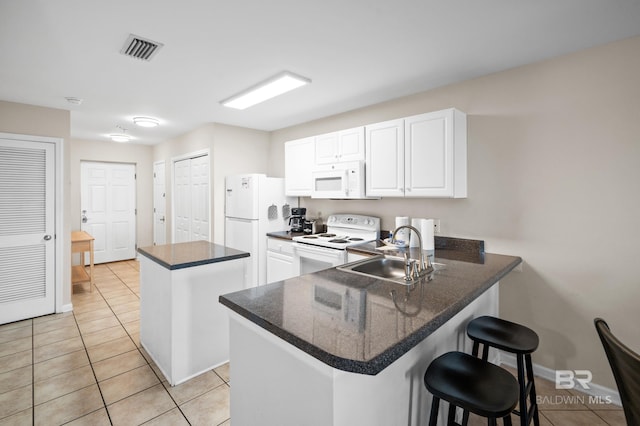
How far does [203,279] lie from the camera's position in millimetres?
2395

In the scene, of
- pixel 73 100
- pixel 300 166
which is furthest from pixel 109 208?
pixel 300 166

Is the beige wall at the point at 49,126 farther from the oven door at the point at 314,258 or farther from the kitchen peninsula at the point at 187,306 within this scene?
the oven door at the point at 314,258

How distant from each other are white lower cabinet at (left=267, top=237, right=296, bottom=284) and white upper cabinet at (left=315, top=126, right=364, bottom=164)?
3.65 feet

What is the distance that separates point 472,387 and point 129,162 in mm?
6972

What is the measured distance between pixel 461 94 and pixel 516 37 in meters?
0.74

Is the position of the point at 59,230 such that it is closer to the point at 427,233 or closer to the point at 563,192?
the point at 427,233

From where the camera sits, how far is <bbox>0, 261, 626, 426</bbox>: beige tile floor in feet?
6.34

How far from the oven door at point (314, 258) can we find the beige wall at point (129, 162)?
180 inches

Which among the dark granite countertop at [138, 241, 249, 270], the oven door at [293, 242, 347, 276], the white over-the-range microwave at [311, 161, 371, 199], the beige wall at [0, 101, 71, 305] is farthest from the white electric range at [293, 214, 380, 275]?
the beige wall at [0, 101, 71, 305]

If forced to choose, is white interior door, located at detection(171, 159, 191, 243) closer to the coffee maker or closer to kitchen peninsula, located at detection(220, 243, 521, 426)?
the coffee maker

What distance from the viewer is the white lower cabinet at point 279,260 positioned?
3607 millimetres

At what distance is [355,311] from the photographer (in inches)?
48.8

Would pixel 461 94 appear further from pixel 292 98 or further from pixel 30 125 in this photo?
pixel 30 125

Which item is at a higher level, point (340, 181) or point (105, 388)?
point (340, 181)
